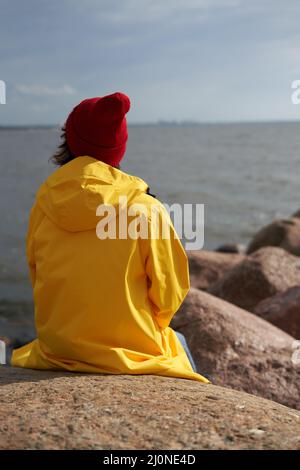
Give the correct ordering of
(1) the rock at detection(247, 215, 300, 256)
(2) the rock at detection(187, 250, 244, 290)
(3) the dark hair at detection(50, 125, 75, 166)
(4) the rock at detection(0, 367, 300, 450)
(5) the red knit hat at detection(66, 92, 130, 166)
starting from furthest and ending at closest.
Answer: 1. (1) the rock at detection(247, 215, 300, 256)
2. (2) the rock at detection(187, 250, 244, 290)
3. (3) the dark hair at detection(50, 125, 75, 166)
4. (5) the red knit hat at detection(66, 92, 130, 166)
5. (4) the rock at detection(0, 367, 300, 450)

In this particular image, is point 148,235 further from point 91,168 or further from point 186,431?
point 186,431

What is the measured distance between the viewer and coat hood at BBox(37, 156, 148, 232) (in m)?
3.08

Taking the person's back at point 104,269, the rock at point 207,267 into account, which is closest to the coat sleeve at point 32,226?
the person's back at point 104,269

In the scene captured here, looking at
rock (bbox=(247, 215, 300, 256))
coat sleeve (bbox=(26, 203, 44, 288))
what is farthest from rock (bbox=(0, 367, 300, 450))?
rock (bbox=(247, 215, 300, 256))

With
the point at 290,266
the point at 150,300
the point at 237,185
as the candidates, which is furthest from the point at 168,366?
the point at 237,185

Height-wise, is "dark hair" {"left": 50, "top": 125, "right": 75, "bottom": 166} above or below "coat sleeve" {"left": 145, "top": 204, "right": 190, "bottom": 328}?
above

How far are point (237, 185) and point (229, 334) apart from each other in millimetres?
27167

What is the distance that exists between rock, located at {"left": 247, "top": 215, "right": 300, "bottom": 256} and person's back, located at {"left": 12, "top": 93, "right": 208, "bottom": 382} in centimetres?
742

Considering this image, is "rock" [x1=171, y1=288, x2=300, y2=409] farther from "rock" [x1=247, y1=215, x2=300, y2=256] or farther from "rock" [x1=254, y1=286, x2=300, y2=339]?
"rock" [x1=247, y1=215, x2=300, y2=256]

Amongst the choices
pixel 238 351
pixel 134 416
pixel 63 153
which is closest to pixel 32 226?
pixel 63 153

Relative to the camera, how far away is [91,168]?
316 cm

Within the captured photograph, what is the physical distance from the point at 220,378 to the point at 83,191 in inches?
88.7

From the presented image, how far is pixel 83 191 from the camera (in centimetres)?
309

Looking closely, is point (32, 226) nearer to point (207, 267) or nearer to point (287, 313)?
point (287, 313)
